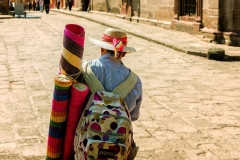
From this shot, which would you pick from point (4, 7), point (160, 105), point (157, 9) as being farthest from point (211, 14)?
point (4, 7)

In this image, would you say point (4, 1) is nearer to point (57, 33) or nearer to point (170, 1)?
point (57, 33)

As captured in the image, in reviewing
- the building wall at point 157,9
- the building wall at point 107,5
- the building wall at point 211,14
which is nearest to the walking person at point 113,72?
the building wall at point 211,14

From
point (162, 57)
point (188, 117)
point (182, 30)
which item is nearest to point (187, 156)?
point (188, 117)

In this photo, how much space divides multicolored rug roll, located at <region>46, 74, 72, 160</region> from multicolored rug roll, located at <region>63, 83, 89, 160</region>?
39 mm

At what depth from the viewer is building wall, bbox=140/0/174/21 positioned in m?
17.8

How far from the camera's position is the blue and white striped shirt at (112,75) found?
3.08 m

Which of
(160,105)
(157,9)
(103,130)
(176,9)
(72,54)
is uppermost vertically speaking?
(157,9)

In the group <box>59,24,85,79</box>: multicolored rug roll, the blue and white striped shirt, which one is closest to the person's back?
the blue and white striped shirt

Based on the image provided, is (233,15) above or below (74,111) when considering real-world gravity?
above

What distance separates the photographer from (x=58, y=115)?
2965 mm

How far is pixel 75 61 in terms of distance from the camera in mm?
3035

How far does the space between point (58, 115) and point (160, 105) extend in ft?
12.9

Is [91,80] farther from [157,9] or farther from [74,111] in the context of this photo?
[157,9]

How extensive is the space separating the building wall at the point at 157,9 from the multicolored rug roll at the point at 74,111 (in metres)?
15.1
